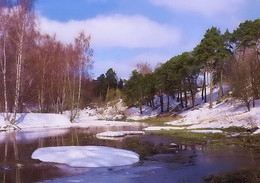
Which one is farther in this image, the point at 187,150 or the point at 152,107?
the point at 152,107

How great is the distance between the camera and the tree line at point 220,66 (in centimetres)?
3562

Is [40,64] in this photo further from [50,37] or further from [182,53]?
[182,53]

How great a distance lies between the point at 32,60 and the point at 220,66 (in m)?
32.5

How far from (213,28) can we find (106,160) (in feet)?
137

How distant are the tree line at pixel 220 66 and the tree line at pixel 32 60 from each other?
18.1 metres

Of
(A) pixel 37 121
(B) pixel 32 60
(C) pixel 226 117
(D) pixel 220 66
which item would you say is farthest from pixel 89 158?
(D) pixel 220 66

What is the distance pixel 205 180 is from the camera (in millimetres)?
10930

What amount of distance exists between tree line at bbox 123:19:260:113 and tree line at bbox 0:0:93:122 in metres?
18.1

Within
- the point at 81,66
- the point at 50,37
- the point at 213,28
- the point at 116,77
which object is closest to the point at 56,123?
the point at 81,66

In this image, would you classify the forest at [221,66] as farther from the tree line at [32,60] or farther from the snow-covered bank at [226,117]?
the tree line at [32,60]

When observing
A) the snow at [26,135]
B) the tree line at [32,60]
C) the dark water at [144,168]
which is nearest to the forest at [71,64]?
the tree line at [32,60]

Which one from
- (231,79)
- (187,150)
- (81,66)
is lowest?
(187,150)

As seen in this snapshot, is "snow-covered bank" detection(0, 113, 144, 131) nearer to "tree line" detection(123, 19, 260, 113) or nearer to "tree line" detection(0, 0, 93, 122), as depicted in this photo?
"tree line" detection(0, 0, 93, 122)

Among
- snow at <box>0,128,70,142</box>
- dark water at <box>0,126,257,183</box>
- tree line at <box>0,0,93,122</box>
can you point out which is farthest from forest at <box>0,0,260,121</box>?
dark water at <box>0,126,257,183</box>
